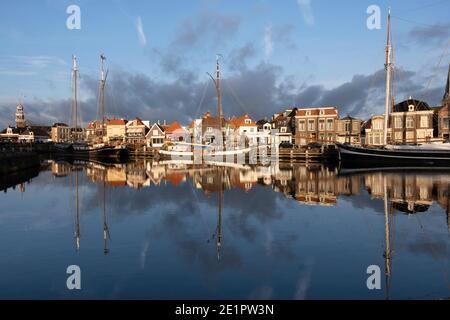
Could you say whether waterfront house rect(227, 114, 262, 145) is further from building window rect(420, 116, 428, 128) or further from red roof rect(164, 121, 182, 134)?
building window rect(420, 116, 428, 128)

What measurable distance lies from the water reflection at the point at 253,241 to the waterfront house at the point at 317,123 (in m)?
55.9

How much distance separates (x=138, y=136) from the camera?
114 meters

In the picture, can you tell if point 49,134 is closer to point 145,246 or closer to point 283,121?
point 283,121

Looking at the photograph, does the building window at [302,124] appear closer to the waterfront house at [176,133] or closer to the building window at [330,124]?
the building window at [330,124]

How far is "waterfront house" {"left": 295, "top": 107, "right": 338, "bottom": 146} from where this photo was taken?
3268 inches

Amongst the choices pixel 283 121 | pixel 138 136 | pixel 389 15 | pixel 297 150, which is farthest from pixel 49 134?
pixel 389 15

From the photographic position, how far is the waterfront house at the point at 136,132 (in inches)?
4461

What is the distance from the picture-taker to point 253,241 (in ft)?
48.2

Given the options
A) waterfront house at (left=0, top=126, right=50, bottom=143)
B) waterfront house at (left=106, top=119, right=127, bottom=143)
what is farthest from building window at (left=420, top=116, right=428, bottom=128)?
waterfront house at (left=0, top=126, right=50, bottom=143)

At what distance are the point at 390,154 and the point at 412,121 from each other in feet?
69.1

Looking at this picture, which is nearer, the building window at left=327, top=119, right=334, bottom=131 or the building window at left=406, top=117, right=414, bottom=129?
the building window at left=406, top=117, right=414, bottom=129

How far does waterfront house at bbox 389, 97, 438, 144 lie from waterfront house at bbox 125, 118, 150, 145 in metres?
65.8

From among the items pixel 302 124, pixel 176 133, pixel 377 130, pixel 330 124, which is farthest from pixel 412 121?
pixel 176 133

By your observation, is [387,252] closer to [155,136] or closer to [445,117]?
[445,117]
